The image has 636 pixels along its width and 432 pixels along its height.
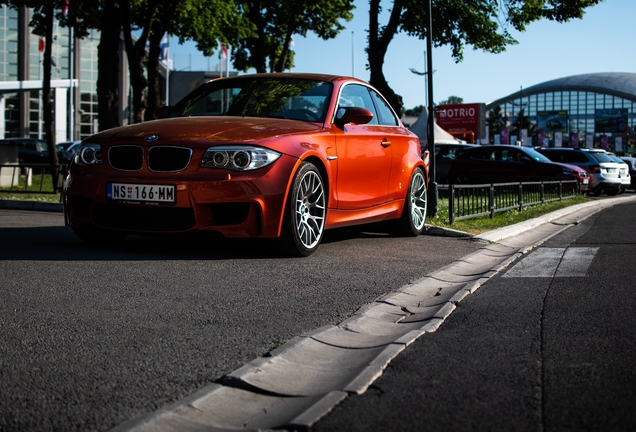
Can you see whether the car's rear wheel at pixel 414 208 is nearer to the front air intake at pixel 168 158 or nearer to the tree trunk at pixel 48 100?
the front air intake at pixel 168 158

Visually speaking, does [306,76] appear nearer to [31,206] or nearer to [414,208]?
[414,208]

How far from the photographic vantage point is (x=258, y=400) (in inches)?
125

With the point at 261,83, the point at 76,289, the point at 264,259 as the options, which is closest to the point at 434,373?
the point at 76,289

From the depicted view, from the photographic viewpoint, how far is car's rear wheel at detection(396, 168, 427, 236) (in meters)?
9.59

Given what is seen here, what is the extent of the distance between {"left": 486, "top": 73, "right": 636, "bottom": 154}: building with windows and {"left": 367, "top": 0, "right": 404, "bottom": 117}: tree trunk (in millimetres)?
127658

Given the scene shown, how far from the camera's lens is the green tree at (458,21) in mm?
24953

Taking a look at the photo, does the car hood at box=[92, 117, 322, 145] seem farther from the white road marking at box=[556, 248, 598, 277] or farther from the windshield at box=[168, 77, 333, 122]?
A: the white road marking at box=[556, 248, 598, 277]

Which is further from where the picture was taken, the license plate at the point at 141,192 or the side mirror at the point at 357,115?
the side mirror at the point at 357,115

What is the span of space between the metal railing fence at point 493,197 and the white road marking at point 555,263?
2.77m

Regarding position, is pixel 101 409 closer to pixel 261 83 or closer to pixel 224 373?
pixel 224 373

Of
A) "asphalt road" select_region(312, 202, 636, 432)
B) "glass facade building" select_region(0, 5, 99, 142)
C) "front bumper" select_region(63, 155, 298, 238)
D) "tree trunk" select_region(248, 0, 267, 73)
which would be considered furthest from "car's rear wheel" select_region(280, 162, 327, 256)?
"glass facade building" select_region(0, 5, 99, 142)

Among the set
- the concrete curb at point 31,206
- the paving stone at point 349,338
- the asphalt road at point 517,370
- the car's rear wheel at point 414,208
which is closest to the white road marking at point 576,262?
the asphalt road at point 517,370

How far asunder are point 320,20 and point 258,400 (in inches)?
1273

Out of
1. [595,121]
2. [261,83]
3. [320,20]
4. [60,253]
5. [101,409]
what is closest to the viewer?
[101,409]
